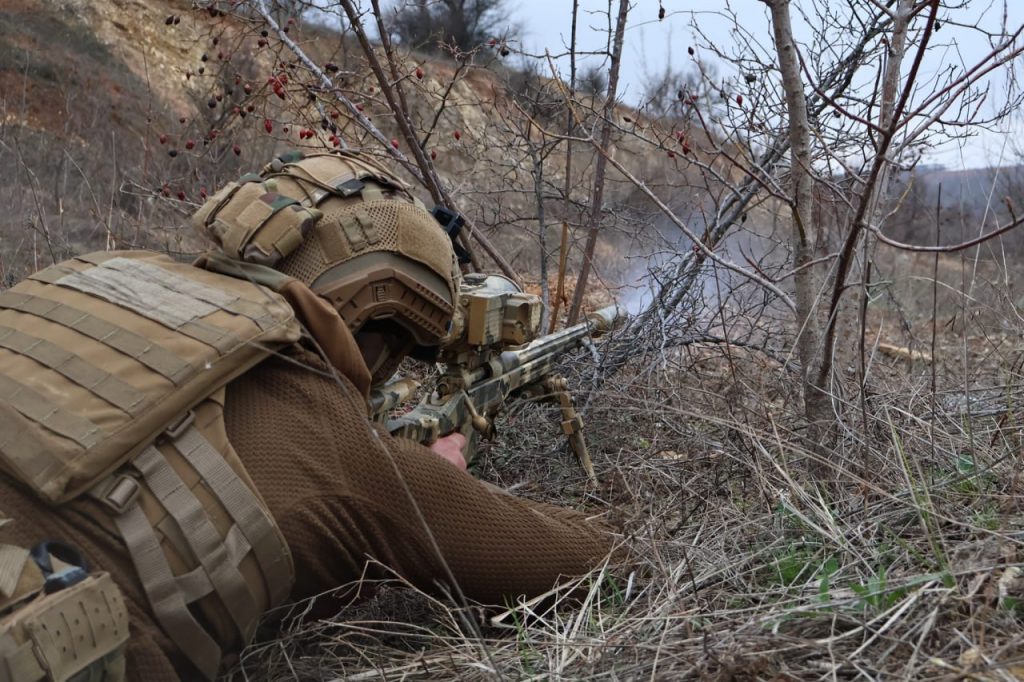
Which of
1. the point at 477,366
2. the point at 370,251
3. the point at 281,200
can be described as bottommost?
the point at 477,366

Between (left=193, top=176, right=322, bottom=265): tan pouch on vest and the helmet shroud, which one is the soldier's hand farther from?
(left=193, top=176, right=322, bottom=265): tan pouch on vest

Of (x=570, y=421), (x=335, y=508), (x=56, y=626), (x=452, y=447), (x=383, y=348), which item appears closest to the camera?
(x=56, y=626)

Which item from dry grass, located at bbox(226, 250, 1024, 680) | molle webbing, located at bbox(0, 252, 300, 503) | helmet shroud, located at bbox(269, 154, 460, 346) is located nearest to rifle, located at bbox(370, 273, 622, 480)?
helmet shroud, located at bbox(269, 154, 460, 346)

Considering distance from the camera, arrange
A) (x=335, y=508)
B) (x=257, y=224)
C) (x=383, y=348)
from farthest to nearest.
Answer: (x=383, y=348) → (x=257, y=224) → (x=335, y=508)

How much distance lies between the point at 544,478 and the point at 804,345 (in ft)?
4.25

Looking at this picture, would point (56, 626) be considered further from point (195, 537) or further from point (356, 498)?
point (356, 498)

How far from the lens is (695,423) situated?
3.88 meters

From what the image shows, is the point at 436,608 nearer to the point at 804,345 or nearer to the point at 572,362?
the point at 804,345

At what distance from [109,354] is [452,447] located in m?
1.31

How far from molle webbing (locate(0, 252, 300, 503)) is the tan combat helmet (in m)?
0.20

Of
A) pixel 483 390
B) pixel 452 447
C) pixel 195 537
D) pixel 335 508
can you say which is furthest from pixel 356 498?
pixel 483 390

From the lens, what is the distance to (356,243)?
8.10ft

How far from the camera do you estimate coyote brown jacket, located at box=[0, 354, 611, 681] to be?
1941mm

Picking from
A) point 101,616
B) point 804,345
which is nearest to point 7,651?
point 101,616
